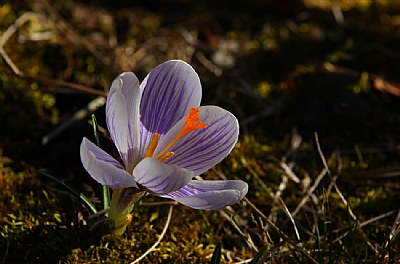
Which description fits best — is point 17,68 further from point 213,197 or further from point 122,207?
point 213,197

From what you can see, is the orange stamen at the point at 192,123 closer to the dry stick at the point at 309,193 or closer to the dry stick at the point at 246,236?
the dry stick at the point at 246,236

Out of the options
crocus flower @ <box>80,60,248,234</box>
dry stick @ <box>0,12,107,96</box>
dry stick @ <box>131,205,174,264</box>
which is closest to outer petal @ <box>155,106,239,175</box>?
crocus flower @ <box>80,60,248,234</box>

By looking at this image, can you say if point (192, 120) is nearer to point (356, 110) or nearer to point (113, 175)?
point (113, 175)

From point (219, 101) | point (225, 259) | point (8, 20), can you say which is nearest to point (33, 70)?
point (8, 20)

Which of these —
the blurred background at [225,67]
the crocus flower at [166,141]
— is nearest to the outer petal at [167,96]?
the crocus flower at [166,141]

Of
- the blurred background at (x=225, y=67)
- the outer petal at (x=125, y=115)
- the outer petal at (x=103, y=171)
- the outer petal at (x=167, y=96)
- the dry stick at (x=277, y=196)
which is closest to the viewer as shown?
the outer petal at (x=103, y=171)

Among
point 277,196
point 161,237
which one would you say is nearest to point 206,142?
point 161,237
